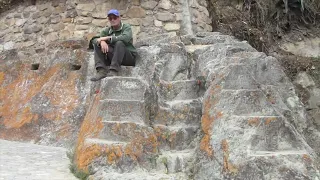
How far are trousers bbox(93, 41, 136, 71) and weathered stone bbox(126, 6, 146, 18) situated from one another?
2378 millimetres

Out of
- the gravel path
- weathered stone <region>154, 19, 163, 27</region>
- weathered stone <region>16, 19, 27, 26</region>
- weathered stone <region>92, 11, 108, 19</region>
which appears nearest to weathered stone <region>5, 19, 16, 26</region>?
weathered stone <region>16, 19, 27, 26</region>

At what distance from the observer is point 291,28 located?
9320 millimetres

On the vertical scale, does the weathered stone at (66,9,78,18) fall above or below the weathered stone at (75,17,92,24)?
above

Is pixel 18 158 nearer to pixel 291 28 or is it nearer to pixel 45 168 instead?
pixel 45 168

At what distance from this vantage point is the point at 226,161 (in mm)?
3268

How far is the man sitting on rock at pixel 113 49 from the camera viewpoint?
4.87m

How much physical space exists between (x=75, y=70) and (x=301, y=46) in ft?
17.6

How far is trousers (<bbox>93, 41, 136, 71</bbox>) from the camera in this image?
15.9 ft

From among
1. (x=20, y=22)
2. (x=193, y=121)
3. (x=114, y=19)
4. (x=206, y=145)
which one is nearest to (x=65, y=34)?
(x=20, y=22)

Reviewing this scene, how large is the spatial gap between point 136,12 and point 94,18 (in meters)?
0.73

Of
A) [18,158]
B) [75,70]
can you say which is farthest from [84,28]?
[18,158]

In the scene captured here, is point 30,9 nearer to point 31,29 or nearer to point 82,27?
point 31,29

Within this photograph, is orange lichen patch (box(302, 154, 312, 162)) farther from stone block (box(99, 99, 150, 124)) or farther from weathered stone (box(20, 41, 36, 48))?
weathered stone (box(20, 41, 36, 48))

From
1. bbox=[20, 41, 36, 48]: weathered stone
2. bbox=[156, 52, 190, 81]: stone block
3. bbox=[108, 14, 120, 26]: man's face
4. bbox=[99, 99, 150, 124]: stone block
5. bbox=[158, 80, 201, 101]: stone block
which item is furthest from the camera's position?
bbox=[20, 41, 36, 48]: weathered stone
